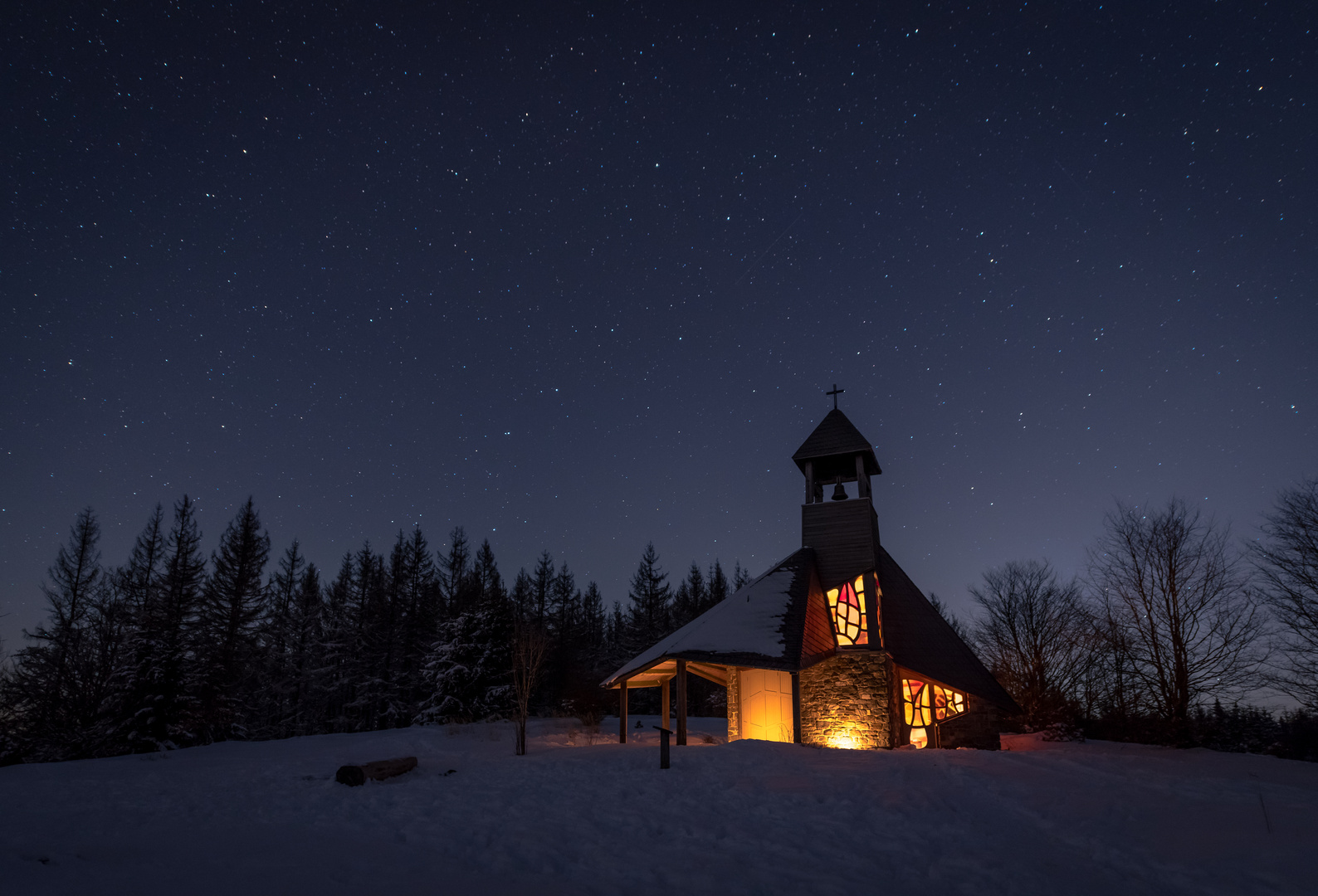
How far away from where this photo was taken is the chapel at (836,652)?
55.8 ft

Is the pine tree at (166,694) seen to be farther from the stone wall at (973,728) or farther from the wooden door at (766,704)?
the stone wall at (973,728)

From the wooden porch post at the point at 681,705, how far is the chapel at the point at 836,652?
0.13 feet

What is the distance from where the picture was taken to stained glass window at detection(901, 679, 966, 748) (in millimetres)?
18562

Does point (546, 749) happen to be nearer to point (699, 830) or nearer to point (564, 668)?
point (699, 830)

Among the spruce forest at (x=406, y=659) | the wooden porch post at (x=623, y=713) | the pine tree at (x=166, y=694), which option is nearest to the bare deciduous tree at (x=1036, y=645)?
the spruce forest at (x=406, y=659)

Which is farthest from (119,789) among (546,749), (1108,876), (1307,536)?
(1307,536)

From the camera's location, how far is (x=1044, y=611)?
28.0 meters

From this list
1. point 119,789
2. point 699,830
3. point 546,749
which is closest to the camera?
point 699,830

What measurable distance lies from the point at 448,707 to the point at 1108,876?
29.0 meters

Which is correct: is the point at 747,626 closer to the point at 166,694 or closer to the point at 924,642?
the point at 924,642

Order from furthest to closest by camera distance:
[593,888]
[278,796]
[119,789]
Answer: [119,789] → [278,796] → [593,888]

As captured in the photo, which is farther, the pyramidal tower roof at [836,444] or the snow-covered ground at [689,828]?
the pyramidal tower roof at [836,444]

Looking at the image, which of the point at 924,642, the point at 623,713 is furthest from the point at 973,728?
the point at 623,713

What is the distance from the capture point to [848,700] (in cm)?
1748
